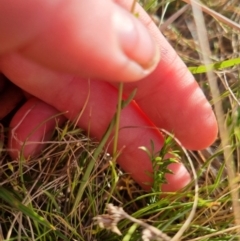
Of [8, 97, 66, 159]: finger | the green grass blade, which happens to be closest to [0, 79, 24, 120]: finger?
[8, 97, 66, 159]: finger

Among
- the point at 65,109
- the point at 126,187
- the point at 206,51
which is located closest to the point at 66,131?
the point at 65,109

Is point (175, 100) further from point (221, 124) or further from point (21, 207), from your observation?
point (21, 207)

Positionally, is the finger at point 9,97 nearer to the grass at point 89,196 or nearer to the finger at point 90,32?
the grass at point 89,196

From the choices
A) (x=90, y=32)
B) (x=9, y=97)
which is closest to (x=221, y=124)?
(x=90, y=32)

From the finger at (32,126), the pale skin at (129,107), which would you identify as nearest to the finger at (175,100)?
the pale skin at (129,107)

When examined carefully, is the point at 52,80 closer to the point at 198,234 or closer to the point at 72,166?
the point at 72,166

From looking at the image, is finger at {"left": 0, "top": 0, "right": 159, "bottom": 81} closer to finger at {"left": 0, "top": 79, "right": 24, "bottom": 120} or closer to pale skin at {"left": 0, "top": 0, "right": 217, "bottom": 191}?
pale skin at {"left": 0, "top": 0, "right": 217, "bottom": 191}
